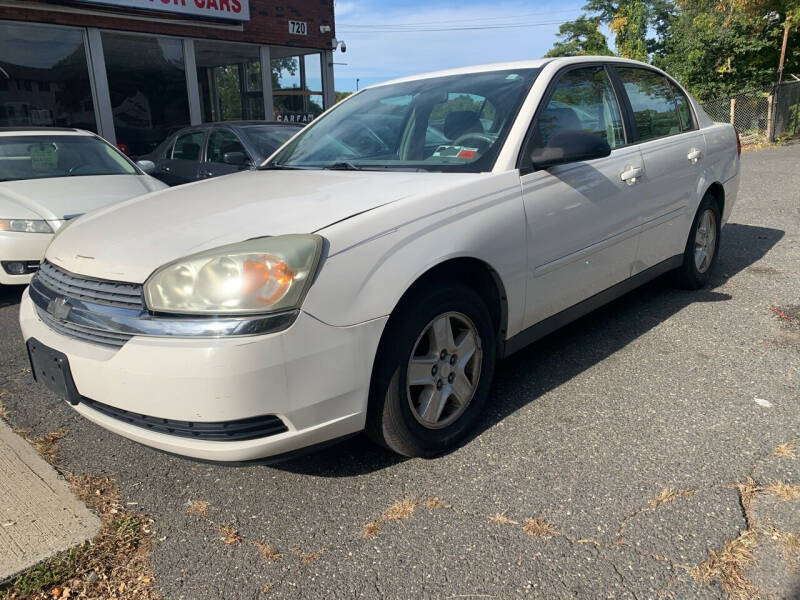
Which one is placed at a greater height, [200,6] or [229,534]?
[200,6]

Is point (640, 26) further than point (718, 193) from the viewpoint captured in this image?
Yes

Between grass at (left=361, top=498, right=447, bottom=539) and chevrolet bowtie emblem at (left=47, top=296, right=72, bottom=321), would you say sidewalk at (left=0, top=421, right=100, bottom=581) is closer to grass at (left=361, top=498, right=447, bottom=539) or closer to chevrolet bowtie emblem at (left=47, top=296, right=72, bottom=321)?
chevrolet bowtie emblem at (left=47, top=296, right=72, bottom=321)

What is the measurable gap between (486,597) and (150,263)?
1.53 metres

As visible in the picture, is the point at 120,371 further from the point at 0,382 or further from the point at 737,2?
the point at 737,2

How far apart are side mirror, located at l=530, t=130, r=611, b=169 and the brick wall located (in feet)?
36.6

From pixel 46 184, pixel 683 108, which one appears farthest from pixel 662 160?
pixel 46 184

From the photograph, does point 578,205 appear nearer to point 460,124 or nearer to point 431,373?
point 460,124

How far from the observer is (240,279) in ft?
6.82

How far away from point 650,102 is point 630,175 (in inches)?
36.2

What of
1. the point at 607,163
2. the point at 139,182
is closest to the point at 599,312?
the point at 607,163

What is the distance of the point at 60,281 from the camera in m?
2.51

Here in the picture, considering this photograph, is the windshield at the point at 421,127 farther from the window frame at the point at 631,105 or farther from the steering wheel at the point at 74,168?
the steering wheel at the point at 74,168

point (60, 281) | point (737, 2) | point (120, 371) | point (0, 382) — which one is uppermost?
point (737, 2)

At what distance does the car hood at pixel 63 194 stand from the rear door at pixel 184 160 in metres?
2.07
